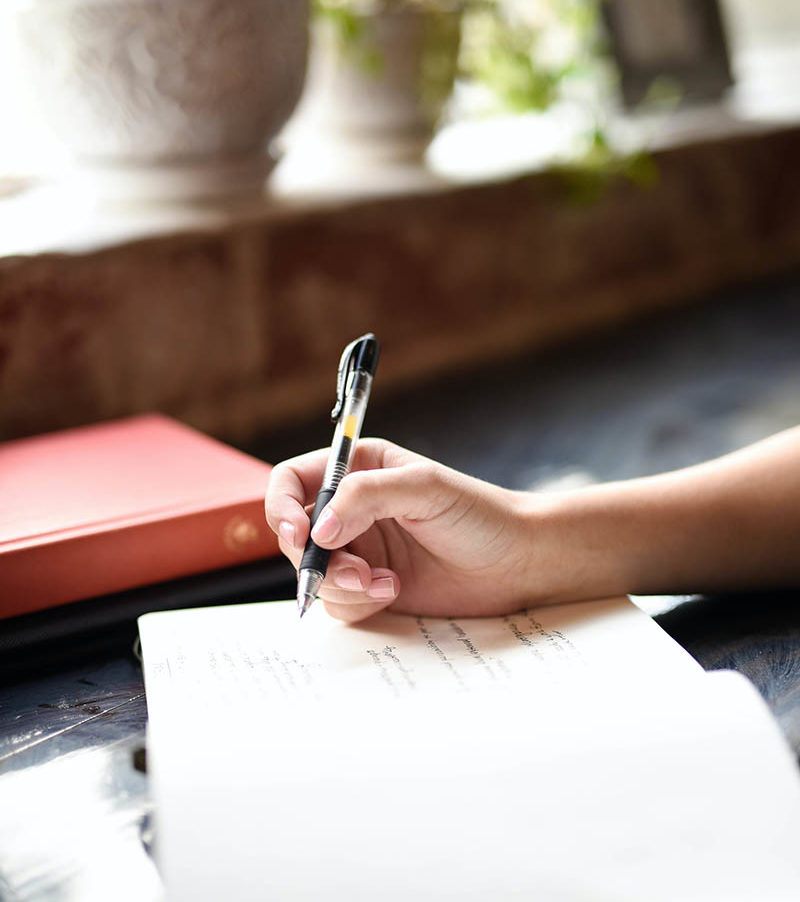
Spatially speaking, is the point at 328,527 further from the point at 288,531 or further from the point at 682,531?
the point at 682,531

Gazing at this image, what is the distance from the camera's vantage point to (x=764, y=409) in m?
1.25

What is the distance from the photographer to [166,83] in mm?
1164

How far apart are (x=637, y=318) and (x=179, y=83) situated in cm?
104

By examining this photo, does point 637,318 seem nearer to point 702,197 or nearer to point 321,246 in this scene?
point 702,197

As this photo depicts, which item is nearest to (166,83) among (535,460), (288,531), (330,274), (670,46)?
(330,274)

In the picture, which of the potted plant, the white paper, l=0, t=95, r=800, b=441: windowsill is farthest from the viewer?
the potted plant

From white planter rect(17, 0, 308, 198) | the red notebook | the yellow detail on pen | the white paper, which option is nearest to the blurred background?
white planter rect(17, 0, 308, 198)

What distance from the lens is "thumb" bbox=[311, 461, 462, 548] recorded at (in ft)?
2.11

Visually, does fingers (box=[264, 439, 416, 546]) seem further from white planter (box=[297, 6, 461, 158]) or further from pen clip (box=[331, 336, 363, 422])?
white planter (box=[297, 6, 461, 158])

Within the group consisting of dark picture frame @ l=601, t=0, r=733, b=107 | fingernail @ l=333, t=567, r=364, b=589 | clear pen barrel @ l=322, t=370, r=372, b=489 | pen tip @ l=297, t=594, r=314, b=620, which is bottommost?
pen tip @ l=297, t=594, r=314, b=620

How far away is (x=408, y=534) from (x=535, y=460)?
1.27 ft

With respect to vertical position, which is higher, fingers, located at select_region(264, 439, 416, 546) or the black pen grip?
fingers, located at select_region(264, 439, 416, 546)

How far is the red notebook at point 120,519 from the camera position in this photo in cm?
70

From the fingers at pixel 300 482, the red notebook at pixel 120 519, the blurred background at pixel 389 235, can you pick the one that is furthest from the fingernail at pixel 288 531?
the blurred background at pixel 389 235
